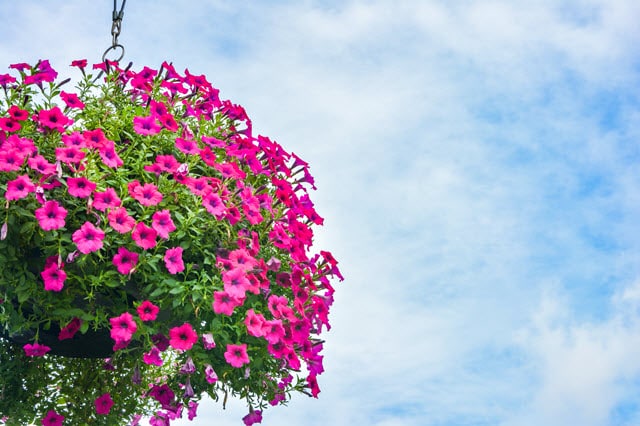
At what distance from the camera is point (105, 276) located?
7.39 ft

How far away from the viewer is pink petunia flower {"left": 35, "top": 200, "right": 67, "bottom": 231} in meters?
2.15

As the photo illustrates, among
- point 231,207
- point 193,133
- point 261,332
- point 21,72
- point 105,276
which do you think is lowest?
point 261,332

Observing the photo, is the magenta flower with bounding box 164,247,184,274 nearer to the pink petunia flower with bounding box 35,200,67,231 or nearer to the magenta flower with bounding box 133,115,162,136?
the pink petunia flower with bounding box 35,200,67,231

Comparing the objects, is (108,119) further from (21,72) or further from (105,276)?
(105,276)

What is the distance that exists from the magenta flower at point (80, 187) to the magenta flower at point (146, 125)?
293mm

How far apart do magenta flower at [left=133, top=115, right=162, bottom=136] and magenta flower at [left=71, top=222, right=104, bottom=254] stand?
0.42 meters

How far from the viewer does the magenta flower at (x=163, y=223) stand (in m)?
2.21

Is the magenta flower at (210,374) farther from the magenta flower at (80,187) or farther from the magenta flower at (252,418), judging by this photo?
the magenta flower at (80,187)

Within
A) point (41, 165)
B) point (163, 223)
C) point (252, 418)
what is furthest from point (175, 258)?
point (252, 418)

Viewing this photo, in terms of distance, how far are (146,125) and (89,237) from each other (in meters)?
0.48

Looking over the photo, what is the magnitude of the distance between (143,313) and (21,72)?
3.51 ft

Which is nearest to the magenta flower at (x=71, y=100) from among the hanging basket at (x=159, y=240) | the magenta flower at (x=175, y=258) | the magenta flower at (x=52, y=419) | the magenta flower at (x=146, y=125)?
the hanging basket at (x=159, y=240)

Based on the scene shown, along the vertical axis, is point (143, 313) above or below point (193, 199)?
below

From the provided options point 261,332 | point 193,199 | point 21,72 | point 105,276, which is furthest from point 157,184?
point 21,72
